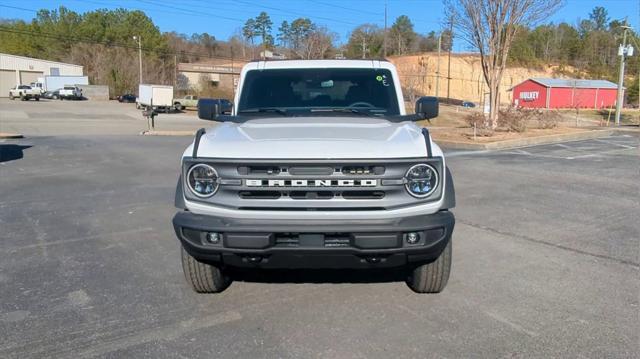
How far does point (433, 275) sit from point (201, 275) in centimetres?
179

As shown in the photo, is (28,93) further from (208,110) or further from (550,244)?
(550,244)

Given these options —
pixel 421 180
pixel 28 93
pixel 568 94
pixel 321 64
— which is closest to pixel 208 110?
pixel 321 64

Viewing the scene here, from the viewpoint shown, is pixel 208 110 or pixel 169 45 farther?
pixel 169 45

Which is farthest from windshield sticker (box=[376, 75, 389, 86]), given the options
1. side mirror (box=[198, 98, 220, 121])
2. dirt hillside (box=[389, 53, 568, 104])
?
dirt hillside (box=[389, 53, 568, 104])

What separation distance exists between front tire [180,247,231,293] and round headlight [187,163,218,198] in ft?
2.21

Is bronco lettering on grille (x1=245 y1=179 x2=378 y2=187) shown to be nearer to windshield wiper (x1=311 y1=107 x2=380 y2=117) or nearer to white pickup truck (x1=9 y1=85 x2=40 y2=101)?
windshield wiper (x1=311 y1=107 x2=380 y2=117)

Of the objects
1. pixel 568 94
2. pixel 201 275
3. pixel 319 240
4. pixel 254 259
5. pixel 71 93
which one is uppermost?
pixel 568 94

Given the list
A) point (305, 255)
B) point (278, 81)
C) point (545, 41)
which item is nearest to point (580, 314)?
point (305, 255)

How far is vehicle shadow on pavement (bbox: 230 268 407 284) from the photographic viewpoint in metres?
4.57

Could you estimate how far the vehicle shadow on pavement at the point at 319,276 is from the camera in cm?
457

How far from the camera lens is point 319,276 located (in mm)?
4672

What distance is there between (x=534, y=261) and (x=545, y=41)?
409 feet

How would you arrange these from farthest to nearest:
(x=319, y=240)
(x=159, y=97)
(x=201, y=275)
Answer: (x=159, y=97) < (x=201, y=275) < (x=319, y=240)

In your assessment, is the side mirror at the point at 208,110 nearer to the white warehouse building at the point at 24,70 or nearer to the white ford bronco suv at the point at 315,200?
the white ford bronco suv at the point at 315,200
